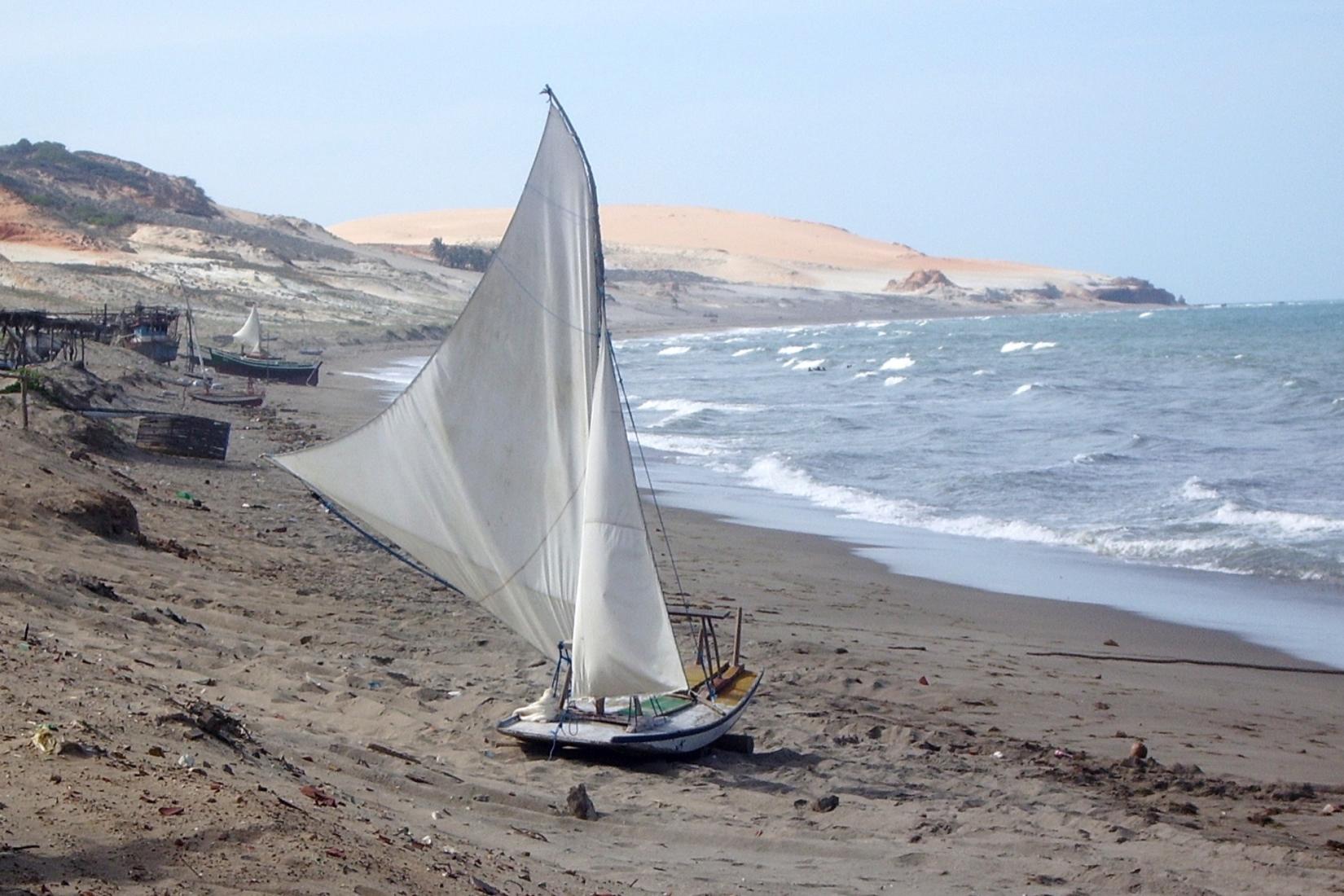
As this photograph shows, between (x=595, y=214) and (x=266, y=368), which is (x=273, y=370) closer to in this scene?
(x=266, y=368)

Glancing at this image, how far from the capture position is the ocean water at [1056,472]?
14.7 m

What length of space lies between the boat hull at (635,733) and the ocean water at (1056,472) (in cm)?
625

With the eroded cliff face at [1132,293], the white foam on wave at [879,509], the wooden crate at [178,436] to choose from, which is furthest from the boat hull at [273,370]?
the eroded cliff face at [1132,293]

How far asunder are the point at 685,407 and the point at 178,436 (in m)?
18.6

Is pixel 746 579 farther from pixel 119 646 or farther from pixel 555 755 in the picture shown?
pixel 119 646

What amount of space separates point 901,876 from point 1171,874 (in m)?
1.28

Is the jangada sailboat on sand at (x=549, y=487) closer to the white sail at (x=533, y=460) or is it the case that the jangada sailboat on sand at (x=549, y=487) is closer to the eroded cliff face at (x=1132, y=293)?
the white sail at (x=533, y=460)

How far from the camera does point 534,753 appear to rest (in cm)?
758

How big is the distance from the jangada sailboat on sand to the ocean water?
262 inches

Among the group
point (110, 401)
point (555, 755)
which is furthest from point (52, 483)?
point (110, 401)

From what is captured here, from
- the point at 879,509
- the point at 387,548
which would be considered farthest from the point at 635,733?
the point at 879,509

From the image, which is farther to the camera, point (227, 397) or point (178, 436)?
point (227, 397)

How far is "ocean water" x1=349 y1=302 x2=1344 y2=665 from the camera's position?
48.3 feet

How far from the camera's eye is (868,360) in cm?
5781
